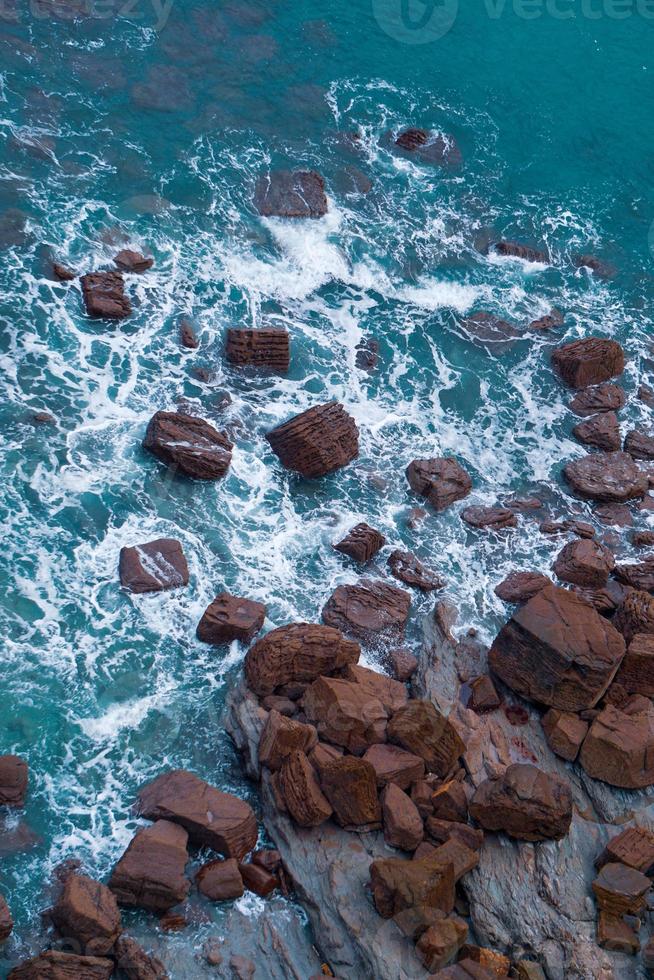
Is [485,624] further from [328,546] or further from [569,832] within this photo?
[569,832]

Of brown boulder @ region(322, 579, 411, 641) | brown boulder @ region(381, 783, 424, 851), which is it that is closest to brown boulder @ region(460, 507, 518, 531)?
brown boulder @ region(322, 579, 411, 641)

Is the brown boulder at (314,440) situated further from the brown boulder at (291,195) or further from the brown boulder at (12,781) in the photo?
the brown boulder at (12,781)

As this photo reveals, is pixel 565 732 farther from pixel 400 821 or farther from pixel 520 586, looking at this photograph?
pixel 520 586

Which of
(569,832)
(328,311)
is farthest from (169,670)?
(328,311)

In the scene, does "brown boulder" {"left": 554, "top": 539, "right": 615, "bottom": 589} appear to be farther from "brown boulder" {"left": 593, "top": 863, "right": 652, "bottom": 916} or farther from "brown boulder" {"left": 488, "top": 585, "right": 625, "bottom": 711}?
"brown boulder" {"left": 593, "top": 863, "right": 652, "bottom": 916}

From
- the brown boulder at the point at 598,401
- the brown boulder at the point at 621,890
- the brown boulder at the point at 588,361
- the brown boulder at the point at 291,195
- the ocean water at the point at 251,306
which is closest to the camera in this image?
the brown boulder at the point at 621,890

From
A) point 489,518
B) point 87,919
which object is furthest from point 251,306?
point 87,919

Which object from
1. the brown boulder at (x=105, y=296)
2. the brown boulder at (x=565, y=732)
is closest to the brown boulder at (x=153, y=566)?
the brown boulder at (x=105, y=296)

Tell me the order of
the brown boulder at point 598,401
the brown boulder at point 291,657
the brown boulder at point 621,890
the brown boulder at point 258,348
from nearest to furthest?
the brown boulder at point 621,890
the brown boulder at point 291,657
the brown boulder at point 258,348
the brown boulder at point 598,401
